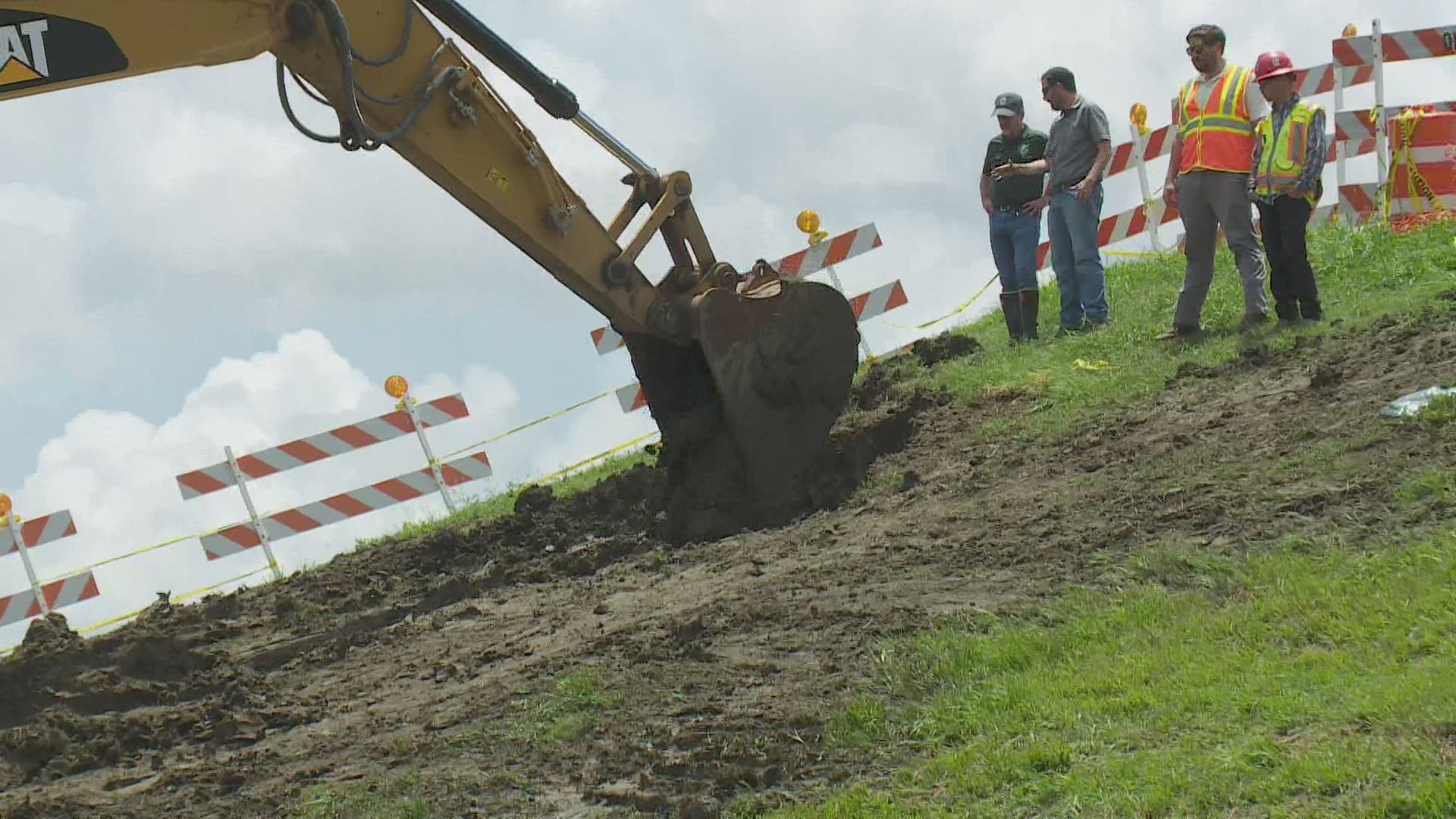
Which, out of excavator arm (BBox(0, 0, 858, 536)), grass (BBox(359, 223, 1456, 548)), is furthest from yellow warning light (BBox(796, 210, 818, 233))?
excavator arm (BBox(0, 0, 858, 536))

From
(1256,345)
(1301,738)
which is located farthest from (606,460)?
(1301,738)

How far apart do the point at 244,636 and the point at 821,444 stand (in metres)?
3.80

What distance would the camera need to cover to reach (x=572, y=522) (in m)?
11.0

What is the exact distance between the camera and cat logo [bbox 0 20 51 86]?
22.4ft

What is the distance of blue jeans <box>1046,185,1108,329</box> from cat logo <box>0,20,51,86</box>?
7.79 metres

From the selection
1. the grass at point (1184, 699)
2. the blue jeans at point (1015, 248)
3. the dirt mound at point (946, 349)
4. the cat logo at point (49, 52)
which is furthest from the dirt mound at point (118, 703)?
the blue jeans at point (1015, 248)

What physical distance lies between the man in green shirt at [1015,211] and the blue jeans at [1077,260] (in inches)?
7.8

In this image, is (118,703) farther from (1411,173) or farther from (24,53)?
(1411,173)

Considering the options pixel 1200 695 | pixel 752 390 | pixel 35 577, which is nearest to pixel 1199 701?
pixel 1200 695

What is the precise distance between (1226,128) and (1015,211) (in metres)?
2.38

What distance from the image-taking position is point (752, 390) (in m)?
9.95

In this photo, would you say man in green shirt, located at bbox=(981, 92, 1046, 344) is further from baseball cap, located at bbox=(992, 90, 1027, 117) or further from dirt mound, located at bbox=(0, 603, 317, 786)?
dirt mound, located at bbox=(0, 603, 317, 786)

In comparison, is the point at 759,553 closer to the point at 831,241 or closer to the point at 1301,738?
the point at 1301,738

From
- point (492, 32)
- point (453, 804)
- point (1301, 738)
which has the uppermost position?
point (492, 32)
